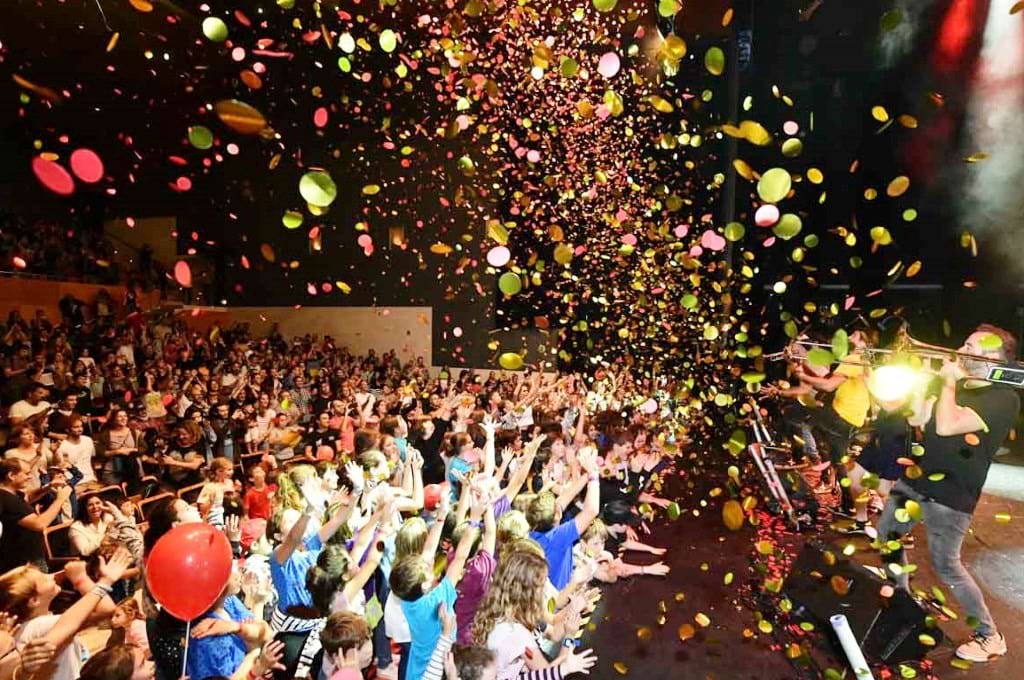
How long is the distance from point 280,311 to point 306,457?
289 inches

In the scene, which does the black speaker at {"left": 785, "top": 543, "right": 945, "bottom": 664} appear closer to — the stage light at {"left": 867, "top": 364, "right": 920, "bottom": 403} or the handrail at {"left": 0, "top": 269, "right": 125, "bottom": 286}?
the stage light at {"left": 867, "top": 364, "right": 920, "bottom": 403}

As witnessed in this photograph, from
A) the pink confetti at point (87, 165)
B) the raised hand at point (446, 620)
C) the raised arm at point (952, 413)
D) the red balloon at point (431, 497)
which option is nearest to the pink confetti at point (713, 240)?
the red balloon at point (431, 497)

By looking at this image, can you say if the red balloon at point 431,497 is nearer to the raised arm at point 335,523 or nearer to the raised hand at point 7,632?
the raised arm at point 335,523

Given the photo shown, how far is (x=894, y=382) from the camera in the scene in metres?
4.20

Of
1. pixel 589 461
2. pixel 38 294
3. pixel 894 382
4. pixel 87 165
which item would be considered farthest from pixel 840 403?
pixel 87 165

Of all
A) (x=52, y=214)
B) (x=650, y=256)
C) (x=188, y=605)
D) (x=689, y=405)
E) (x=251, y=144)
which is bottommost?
(x=689, y=405)

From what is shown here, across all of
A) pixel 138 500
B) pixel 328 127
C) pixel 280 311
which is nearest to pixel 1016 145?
pixel 138 500

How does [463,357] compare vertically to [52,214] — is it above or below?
below

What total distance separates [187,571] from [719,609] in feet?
9.37

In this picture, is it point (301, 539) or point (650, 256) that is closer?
point (301, 539)

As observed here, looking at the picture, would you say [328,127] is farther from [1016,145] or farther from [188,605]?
[188,605]

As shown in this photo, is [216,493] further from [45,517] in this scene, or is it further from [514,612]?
[514,612]

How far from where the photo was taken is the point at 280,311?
12.3m

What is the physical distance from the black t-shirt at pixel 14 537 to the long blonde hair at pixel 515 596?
8.12 ft
